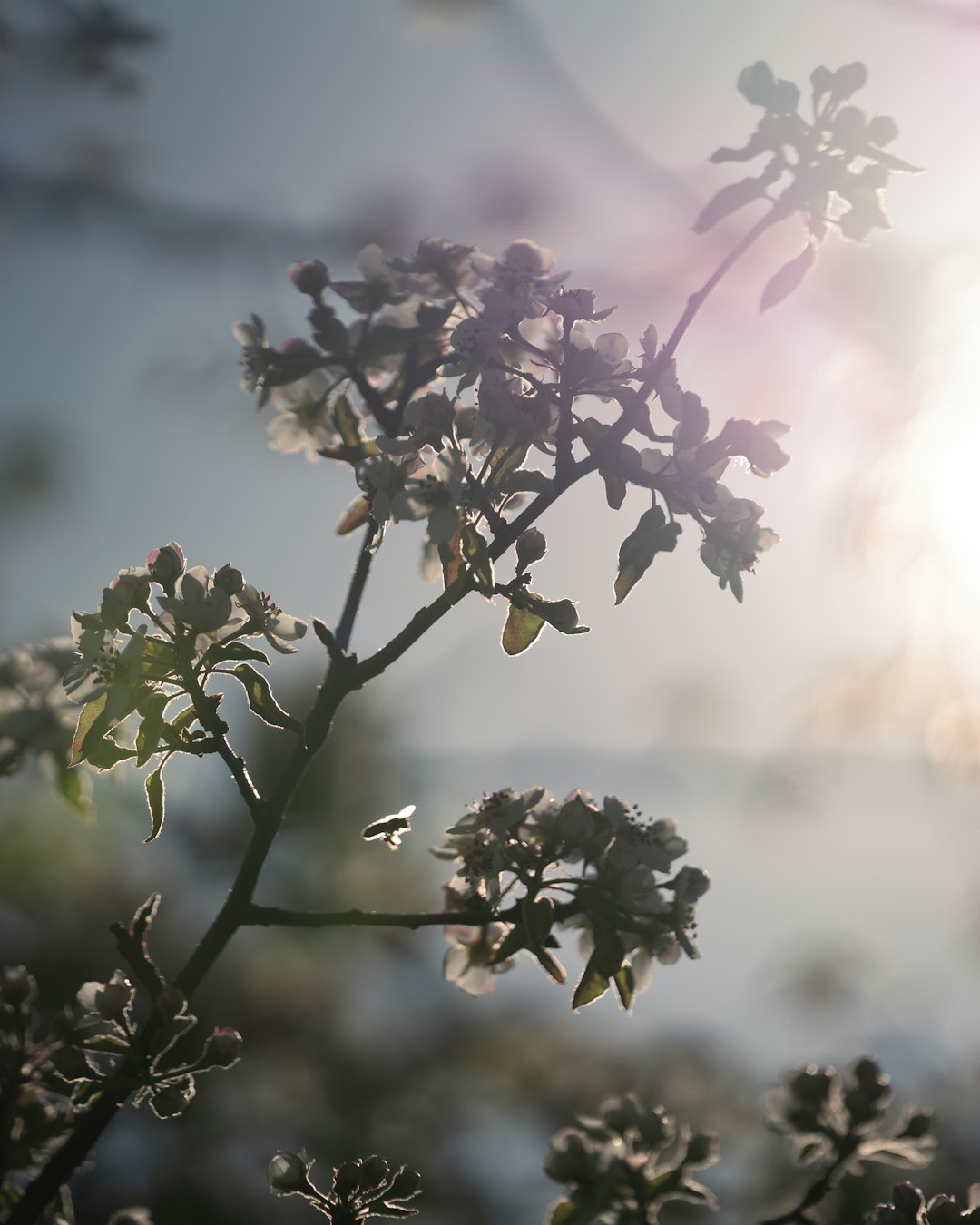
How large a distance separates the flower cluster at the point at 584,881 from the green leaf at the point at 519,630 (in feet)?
0.96

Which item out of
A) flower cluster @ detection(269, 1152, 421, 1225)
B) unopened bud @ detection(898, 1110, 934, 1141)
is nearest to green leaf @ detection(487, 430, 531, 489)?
flower cluster @ detection(269, 1152, 421, 1225)

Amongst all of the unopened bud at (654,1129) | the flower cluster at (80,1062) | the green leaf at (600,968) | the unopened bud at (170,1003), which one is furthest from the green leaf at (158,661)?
the unopened bud at (654,1129)

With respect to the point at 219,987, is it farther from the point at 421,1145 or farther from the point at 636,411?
the point at 636,411

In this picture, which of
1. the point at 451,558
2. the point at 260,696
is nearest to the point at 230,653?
the point at 260,696

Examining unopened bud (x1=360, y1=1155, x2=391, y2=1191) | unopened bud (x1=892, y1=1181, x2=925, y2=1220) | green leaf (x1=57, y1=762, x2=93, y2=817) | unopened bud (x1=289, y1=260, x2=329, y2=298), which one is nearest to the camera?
unopened bud (x1=360, y1=1155, x2=391, y2=1191)

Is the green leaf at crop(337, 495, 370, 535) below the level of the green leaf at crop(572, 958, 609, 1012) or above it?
above

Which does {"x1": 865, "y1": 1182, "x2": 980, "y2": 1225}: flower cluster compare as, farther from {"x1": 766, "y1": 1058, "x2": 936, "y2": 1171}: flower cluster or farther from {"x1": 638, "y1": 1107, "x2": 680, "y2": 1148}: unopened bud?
{"x1": 638, "y1": 1107, "x2": 680, "y2": 1148}: unopened bud

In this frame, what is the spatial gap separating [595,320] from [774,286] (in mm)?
319

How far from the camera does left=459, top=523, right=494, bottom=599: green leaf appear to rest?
165cm

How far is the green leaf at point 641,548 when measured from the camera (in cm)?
167

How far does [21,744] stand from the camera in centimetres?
246

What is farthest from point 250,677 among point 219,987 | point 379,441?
point 219,987

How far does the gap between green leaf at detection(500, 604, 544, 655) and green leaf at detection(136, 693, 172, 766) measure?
0.57m

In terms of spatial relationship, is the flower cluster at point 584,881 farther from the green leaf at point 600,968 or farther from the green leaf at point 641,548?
the green leaf at point 641,548
